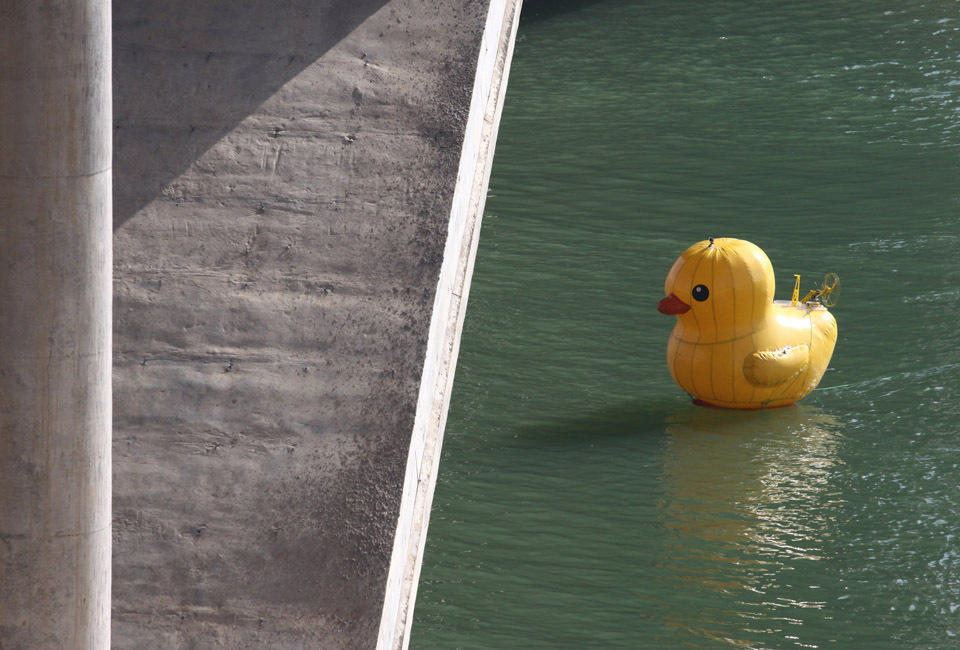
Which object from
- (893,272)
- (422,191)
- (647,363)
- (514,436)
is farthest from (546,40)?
(422,191)

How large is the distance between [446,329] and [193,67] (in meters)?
1.64

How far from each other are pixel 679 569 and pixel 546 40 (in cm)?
1018

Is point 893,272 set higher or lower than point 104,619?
higher

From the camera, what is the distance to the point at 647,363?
7504 millimetres

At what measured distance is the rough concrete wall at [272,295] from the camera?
4281 mm

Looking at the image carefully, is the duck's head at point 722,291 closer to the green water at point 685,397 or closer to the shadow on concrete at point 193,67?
the green water at point 685,397

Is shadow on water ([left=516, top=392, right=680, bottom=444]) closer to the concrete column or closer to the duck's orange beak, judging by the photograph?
the duck's orange beak

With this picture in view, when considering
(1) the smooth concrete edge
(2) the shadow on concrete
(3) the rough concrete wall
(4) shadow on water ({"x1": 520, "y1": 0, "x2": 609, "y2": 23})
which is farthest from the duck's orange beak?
(4) shadow on water ({"x1": 520, "y1": 0, "x2": 609, "y2": 23})

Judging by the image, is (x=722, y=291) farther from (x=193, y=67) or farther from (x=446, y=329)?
(x=193, y=67)

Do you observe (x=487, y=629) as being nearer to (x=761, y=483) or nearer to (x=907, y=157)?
(x=761, y=483)

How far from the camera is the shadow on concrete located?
17.5ft

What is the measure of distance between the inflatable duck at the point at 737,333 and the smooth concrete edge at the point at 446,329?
4.74 feet

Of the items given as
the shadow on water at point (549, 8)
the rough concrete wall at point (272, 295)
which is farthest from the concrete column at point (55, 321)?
the shadow on water at point (549, 8)

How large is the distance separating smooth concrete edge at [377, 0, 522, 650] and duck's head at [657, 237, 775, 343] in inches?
55.3
